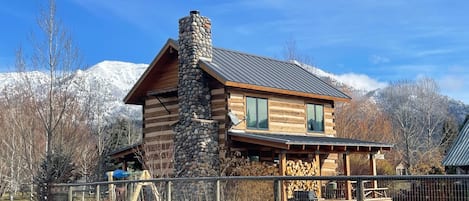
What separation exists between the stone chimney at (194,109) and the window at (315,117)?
5134 mm

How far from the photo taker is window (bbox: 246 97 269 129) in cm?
2291

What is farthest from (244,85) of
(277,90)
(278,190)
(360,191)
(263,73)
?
(360,191)

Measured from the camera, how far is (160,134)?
25.3 meters

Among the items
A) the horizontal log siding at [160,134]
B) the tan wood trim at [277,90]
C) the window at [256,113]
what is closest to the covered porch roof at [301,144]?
the window at [256,113]

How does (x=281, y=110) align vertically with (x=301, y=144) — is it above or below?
above

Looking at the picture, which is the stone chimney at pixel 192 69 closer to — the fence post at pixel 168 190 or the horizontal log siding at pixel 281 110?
the horizontal log siding at pixel 281 110

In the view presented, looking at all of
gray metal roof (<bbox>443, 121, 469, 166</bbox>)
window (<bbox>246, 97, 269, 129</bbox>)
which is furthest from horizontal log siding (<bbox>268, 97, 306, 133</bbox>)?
gray metal roof (<bbox>443, 121, 469, 166</bbox>)

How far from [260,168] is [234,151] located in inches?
70.2

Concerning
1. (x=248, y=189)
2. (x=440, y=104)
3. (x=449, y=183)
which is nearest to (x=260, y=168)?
(x=248, y=189)

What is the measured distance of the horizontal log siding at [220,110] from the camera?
22.2 meters

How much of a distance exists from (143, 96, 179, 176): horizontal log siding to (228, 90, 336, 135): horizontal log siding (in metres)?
3.42

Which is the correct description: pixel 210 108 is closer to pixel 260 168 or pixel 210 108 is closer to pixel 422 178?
pixel 260 168

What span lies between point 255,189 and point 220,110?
11.2m

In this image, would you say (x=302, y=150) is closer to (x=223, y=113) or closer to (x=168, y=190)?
(x=223, y=113)
